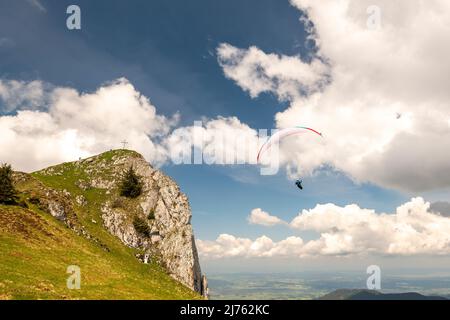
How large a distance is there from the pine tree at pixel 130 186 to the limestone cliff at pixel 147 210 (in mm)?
1341

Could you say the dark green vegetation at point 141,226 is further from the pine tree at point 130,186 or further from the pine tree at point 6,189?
the pine tree at point 6,189

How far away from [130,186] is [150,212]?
8263 millimetres

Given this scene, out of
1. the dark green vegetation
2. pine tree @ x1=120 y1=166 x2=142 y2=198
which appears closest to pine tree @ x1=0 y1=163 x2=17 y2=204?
the dark green vegetation

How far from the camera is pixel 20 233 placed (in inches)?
1674

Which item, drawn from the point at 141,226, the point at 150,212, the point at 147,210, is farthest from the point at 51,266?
the point at 147,210

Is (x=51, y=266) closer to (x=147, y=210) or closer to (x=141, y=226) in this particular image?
(x=141, y=226)

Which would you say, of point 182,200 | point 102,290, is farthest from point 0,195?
point 182,200

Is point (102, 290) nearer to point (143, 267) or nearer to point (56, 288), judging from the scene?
point (56, 288)

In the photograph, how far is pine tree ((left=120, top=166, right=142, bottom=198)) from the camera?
85.5 metres

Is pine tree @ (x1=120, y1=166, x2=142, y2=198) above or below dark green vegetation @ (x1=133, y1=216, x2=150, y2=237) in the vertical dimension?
above

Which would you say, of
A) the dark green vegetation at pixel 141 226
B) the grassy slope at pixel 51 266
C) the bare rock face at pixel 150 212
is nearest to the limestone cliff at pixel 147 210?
the bare rock face at pixel 150 212

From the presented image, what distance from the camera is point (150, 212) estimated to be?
8481 centimetres

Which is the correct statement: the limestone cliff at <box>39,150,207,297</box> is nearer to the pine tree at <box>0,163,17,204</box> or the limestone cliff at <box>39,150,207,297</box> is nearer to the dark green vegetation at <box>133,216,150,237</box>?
the dark green vegetation at <box>133,216,150,237</box>
